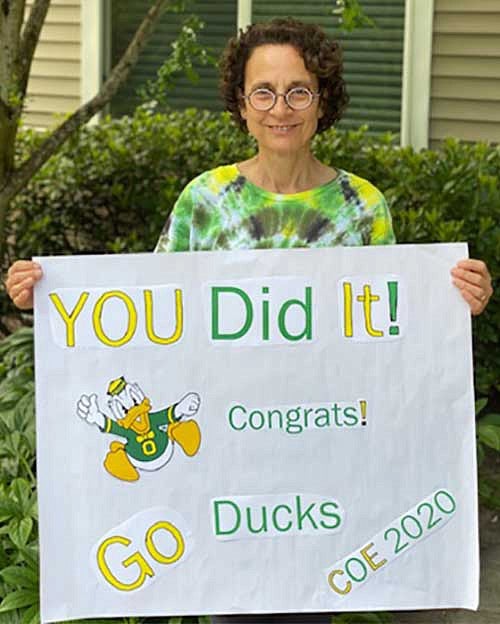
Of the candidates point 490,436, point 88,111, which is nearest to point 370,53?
point 88,111

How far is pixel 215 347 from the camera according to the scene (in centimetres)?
276

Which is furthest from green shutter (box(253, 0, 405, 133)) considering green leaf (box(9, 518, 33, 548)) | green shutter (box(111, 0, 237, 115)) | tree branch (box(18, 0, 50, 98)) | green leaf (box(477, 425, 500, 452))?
green leaf (box(9, 518, 33, 548))

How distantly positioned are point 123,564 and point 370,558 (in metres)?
0.57

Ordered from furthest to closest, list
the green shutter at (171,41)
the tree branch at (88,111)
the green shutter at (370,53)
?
the green shutter at (171,41), the green shutter at (370,53), the tree branch at (88,111)

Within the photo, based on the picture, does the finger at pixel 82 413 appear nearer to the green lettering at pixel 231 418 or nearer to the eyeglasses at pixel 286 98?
the green lettering at pixel 231 418

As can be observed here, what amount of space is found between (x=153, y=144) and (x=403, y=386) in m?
3.28

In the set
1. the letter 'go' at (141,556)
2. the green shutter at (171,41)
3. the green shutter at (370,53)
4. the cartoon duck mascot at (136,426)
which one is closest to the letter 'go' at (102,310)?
the cartoon duck mascot at (136,426)

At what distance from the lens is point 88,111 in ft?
15.8

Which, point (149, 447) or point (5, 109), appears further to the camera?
point (5, 109)

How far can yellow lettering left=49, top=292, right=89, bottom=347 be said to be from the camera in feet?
9.00

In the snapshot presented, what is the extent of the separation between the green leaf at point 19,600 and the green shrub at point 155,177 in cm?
213

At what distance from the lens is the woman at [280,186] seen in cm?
274

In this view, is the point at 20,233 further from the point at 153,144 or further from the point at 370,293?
the point at 370,293

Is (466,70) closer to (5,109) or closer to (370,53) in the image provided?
(370,53)
